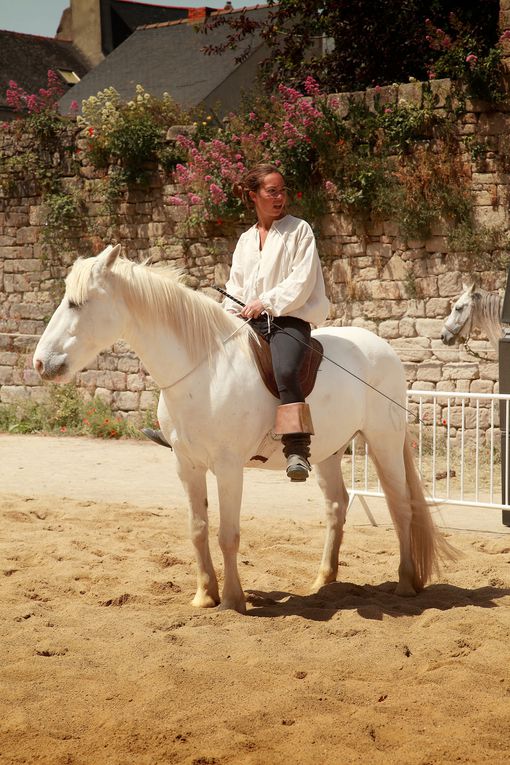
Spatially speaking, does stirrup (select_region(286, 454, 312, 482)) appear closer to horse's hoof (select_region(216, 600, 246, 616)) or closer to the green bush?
horse's hoof (select_region(216, 600, 246, 616))

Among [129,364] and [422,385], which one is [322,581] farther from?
[129,364]

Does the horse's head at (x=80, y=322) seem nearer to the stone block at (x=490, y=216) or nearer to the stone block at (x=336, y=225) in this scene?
the stone block at (x=490, y=216)

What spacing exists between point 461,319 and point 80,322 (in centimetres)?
630

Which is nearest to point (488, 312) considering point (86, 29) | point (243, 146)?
point (243, 146)

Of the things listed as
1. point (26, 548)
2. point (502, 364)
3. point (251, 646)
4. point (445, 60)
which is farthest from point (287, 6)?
point (251, 646)

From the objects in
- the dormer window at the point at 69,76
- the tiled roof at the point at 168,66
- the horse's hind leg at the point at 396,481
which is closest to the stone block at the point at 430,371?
the horse's hind leg at the point at 396,481

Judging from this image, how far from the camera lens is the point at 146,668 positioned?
Result: 161 inches

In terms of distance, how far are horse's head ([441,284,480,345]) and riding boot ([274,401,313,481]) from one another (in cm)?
568

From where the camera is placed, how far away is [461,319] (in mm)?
10102

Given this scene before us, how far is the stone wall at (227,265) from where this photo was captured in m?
10.4

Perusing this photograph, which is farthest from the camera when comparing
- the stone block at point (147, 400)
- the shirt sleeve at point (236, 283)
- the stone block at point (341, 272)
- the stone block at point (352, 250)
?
the stone block at point (147, 400)

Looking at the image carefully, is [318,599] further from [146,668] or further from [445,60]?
[445,60]

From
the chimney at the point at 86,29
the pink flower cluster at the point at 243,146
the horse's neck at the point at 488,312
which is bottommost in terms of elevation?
the horse's neck at the point at 488,312

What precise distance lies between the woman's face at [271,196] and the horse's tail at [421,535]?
163 cm
